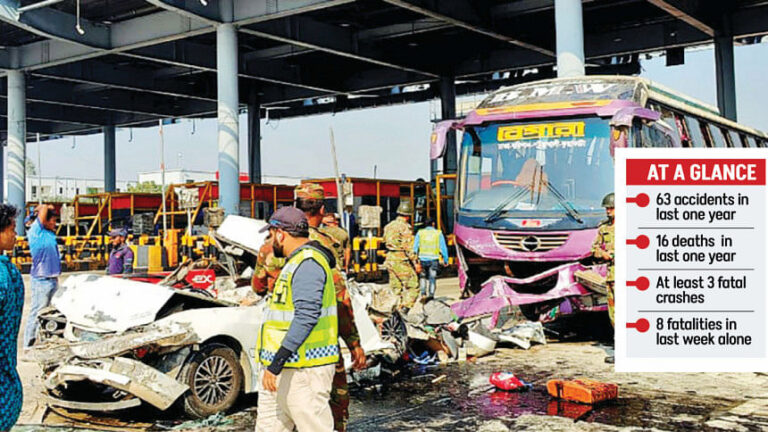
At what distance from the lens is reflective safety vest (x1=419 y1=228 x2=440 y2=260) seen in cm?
1444

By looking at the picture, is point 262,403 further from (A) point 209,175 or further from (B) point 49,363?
(A) point 209,175

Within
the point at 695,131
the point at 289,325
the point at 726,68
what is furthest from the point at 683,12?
the point at 289,325

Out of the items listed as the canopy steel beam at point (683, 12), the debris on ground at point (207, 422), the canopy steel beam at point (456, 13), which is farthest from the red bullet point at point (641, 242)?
the canopy steel beam at point (683, 12)

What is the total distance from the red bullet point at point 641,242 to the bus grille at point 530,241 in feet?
25.8

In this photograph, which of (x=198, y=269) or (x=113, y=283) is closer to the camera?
(x=113, y=283)

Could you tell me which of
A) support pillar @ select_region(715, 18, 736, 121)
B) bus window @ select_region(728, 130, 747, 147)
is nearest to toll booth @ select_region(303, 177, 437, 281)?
bus window @ select_region(728, 130, 747, 147)

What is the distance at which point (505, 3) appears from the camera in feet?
78.3

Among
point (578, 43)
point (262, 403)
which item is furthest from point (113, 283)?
point (578, 43)

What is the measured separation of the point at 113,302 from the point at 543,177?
6.12 meters

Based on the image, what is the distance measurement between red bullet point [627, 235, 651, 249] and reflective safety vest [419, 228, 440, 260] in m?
12.0

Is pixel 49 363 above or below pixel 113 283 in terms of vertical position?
below

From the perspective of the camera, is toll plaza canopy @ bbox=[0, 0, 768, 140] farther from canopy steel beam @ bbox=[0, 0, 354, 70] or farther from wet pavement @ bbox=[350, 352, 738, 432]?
wet pavement @ bbox=[350, 352, 738, 432]

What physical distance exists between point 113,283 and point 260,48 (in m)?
23.7

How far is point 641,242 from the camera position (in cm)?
239
